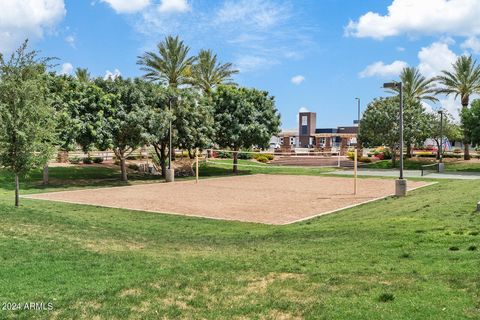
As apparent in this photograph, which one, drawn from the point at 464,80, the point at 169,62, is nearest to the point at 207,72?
the point at 169,62

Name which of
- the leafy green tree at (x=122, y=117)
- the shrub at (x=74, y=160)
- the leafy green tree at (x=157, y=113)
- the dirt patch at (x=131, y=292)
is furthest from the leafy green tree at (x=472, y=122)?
the dirt patch at (x=131, y=292)

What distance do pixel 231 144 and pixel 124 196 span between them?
1830 cm

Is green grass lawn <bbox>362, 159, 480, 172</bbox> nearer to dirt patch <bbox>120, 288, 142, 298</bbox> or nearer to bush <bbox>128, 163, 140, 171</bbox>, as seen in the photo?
bush <bbox>128, 163, 140, 171</bbox>

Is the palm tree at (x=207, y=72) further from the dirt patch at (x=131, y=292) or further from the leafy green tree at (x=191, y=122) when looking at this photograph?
the dirt patch at (x=131, y=292)

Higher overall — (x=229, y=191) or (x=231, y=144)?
(x=231, y=144)

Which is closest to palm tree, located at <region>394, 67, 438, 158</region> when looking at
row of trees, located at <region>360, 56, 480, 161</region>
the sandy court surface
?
row of trees, located at <region>360, 56, 480, 161</region>

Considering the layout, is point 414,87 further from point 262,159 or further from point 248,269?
point 248,269

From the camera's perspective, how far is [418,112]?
4650cm

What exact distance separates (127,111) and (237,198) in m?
12.3

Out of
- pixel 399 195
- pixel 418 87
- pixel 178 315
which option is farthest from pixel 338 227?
pixel 418 87

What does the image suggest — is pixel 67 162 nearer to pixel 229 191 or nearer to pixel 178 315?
pixel 229 191

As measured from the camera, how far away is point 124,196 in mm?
22812

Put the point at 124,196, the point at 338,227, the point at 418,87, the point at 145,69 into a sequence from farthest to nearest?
the point at 418,87
the point at 145,69
the point at 124,196
the point at 338,227

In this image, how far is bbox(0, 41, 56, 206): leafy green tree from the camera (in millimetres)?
15680
